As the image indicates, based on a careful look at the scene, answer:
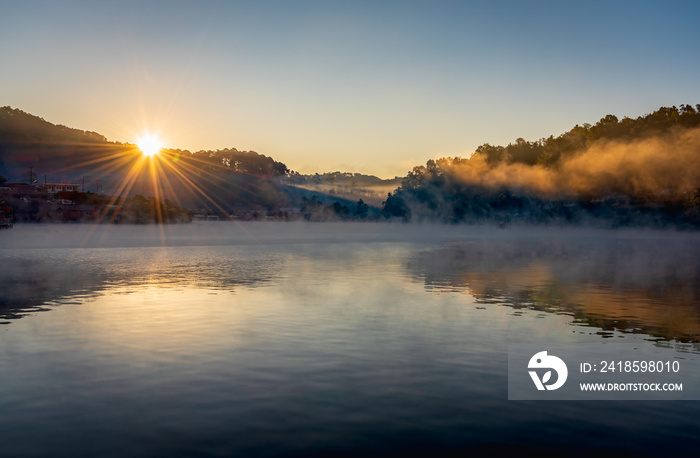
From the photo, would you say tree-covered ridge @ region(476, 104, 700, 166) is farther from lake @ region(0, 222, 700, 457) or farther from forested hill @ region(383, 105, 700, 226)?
lake @ region(0, 222, 700, 457)

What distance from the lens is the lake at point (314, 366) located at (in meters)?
11.9

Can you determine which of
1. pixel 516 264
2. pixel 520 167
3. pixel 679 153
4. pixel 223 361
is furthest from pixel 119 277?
pixel 520 167

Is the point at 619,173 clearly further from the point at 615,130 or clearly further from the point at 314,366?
the point at 314,366

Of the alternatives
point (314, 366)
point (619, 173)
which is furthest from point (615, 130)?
point (314, 366)

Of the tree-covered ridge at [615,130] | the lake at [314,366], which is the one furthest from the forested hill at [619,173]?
the lake at [314,366]

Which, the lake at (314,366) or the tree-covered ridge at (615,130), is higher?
the tree-covered ridge at (615,130)

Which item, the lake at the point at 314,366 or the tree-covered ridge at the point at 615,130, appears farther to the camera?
the tree-covered ridge at the point at 615,130

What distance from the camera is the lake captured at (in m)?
11.9

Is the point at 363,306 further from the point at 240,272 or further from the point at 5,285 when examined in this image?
the point at 5,285

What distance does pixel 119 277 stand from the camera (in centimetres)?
4381

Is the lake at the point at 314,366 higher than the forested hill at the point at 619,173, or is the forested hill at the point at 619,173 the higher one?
the forested hill at the point at 619,173

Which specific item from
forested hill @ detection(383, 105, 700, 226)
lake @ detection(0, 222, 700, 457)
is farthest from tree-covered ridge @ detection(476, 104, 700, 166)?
lake @ detection(0, 222, 700, 457)

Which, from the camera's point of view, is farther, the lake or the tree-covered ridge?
the tree-covered ridge

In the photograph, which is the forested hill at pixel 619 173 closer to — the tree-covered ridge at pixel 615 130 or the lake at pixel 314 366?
the tree-covered ridge at pixel 615 130
